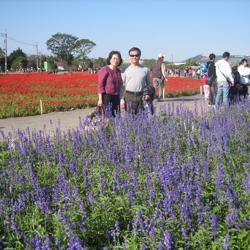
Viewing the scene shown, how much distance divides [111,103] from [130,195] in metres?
3.86

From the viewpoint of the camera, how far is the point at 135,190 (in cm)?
358

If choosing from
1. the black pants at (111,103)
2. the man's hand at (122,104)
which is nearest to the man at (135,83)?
the man's hand at (122,104)

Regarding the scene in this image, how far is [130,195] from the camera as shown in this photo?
3.37 m

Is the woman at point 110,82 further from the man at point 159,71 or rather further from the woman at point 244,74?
the man at point 159,71

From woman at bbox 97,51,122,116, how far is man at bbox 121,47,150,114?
15 cm

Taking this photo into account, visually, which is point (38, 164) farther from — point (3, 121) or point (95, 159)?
point (3, 121)

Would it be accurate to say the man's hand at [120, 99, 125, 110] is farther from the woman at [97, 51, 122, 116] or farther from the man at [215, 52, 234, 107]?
the man at [215, 52, 234, 107]

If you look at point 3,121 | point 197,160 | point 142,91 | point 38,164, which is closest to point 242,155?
point 197,160

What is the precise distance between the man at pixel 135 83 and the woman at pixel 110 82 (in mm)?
146

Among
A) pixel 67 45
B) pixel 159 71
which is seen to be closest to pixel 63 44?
pixel 67 45

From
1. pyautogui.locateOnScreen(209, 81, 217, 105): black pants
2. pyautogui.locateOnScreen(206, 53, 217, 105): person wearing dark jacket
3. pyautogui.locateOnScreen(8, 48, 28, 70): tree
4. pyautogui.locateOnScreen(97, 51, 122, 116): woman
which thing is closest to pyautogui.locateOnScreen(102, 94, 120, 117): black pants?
pyautogui.locateOnScreen(97, 51, 122, 116): woman

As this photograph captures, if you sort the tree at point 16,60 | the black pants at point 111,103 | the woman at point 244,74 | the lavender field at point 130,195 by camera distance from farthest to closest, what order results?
the tree at point 16,60 < the woman at point 244,74 < the black pants at point 111,103 < the lavender field at point 130,195

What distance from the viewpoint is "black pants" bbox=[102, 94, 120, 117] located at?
6836 millimetres

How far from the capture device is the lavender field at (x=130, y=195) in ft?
Answer: 9.69
